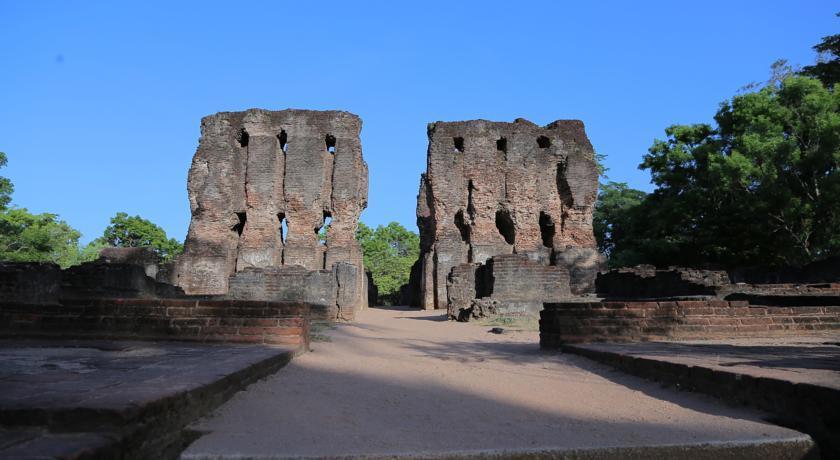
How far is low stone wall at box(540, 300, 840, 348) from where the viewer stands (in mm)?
6066

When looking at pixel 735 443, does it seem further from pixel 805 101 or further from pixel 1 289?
pixel 805 101

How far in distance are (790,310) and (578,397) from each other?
4616 millimetres

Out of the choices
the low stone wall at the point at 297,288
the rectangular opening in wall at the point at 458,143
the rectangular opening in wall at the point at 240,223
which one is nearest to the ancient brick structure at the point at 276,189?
the rectangular opening in wall at the point at 240,223

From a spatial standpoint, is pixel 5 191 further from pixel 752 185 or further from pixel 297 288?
pixel 752 185

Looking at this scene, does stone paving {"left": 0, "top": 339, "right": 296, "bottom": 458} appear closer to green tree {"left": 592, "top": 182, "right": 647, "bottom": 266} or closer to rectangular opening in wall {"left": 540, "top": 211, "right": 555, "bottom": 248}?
rectangular opening in wall {"left": 540, "top": 211, "right": 555, "bottom": 248}

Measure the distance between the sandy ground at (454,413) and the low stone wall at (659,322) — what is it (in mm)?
962

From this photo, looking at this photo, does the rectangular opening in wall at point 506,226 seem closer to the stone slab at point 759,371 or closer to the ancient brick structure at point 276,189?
the ancient brick structure at point 276,189

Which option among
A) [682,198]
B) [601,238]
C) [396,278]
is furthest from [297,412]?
[396,278]

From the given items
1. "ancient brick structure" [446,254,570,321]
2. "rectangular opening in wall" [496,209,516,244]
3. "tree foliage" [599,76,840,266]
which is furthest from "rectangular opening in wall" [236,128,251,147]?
"tree foliage" [599,76,840,266]

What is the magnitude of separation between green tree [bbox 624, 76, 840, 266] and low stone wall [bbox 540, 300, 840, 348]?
558 inches

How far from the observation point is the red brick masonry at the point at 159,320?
516 centimetres

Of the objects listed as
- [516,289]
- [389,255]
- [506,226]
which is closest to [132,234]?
[389,255]

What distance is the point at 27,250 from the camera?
106 feet

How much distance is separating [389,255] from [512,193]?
24.9m
